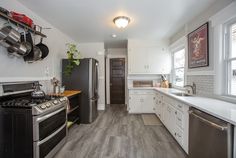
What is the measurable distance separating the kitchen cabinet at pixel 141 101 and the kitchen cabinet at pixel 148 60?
2.35ft

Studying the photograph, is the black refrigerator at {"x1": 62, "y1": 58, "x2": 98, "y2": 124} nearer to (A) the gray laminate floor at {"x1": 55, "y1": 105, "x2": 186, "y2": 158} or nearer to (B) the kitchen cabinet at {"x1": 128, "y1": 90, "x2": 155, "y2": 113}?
(A) the gray laminate floor at {"x1": 55, "y1": 105, "x2": 186, "y2": 158}

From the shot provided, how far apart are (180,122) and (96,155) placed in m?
1.52

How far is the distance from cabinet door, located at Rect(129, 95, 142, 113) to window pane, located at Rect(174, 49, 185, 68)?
159 cm

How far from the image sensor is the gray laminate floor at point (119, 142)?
2234 mm

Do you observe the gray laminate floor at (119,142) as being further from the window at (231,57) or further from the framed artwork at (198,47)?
the framed artwork at (198,47)

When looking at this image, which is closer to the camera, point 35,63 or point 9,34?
point 9,34

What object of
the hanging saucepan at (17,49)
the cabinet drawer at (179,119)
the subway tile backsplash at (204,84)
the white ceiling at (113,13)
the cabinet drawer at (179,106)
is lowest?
the cabinet drawer at (179,119)

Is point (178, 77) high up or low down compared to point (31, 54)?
down

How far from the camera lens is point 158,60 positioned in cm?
459

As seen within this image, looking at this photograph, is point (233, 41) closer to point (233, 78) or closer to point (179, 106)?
point (233, 78)

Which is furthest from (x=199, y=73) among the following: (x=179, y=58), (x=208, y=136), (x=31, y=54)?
(x=31, y=54)

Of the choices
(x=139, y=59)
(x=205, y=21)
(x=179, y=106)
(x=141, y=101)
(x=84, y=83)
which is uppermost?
(x=205, y=21)

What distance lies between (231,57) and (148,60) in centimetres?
264

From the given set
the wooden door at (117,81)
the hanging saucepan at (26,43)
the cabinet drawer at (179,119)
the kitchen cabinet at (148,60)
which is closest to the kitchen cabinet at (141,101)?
the kitchen cabinet at (148,60)
